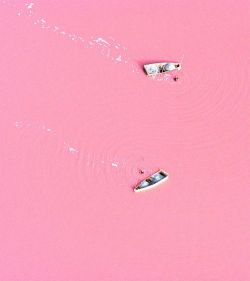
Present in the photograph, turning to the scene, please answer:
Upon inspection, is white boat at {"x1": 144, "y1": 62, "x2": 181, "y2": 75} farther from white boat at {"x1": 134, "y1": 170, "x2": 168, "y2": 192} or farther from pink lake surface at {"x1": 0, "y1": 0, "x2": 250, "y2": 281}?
white boat at {"x1": 134, "y1": 170, "x2": 168, "y2": 192}

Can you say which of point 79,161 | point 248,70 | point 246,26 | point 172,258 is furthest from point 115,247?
point 246,26

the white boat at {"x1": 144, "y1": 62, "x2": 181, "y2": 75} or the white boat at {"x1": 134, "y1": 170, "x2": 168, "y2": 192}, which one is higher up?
the white boat at {"x1": 144, "y1": 62, "x2": 181, "y2": 75}

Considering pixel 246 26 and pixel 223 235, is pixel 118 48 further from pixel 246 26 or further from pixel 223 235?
pixel 223 235

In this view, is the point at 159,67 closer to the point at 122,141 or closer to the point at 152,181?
the point at 122,141

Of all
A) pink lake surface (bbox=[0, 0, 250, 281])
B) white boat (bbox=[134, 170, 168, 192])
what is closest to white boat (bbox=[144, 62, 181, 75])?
pink lake surface (bbox=[0, 0, 250, 281])

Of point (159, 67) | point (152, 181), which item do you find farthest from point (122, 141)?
point (159, 67)

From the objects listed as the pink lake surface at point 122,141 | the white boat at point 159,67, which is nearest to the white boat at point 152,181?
the pink lake surface at point 122,141

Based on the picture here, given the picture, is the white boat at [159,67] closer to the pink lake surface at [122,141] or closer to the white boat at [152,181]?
the pink lake surface at [122,141]
